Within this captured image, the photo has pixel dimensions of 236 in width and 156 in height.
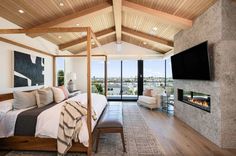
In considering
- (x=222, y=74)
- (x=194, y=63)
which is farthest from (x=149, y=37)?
(x=222, y=74)

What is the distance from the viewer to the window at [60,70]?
6.71 metres

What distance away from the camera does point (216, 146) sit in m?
3.22

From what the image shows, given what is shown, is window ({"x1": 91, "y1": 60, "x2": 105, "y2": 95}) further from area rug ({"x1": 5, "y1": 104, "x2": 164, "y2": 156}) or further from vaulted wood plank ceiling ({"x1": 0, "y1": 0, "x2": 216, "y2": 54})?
area rug ({"x1": 5, "y1": 104, "x2": 164, "y2": 156})

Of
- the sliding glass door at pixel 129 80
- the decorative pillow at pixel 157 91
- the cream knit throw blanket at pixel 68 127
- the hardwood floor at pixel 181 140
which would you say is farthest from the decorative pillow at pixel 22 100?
the sliding glass door at pixel 129 80

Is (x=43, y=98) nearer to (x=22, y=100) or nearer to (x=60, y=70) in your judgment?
(x=22, y=100)

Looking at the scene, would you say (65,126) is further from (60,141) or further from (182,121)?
(182,121)

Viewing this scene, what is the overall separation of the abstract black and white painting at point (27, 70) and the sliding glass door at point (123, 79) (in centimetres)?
447

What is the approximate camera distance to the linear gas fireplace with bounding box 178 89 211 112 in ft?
12.5

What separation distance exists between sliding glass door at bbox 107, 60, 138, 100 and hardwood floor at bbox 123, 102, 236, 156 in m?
4.22

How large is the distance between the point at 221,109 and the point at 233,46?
1.30 m

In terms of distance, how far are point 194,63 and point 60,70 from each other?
5394 millimetres

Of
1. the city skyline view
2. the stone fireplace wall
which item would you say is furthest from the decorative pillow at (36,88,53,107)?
the city skyline view

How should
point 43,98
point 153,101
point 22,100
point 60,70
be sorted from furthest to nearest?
1. point 60,70
2. point 153,101
3. point 43,98
4. point 22,100

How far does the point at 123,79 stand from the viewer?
29.8 ft
